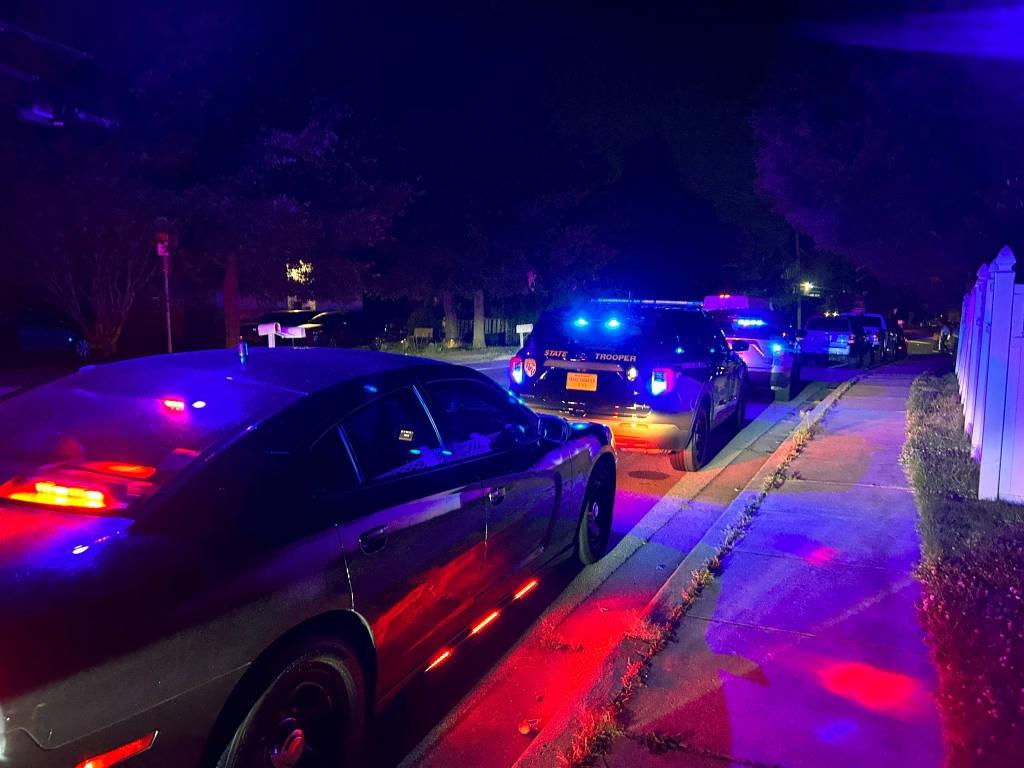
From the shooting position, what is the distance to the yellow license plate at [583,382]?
7867mm

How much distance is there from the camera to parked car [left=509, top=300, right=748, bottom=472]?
7742mm

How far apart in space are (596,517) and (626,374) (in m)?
2.48

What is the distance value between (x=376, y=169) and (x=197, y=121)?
5.43m

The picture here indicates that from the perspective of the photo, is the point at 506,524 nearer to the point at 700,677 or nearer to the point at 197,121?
the point at 700,677

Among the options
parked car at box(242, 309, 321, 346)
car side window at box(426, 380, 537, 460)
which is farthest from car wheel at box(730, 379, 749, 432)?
parked car at box(242, 309, 321, 346)

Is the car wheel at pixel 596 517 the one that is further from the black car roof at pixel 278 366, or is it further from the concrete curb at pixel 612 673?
the black car roof at pixel 278 366

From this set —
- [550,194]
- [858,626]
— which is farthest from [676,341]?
[550,194]

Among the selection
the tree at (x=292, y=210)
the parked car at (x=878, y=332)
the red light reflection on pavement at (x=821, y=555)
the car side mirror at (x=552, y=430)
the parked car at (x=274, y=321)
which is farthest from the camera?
the parked car at (x=878, y=332)

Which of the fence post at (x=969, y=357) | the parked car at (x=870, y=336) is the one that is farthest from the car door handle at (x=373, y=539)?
the parked car at (x=870, y=336)

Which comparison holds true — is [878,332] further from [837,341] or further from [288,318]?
[288,318]

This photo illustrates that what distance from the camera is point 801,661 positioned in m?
3.95

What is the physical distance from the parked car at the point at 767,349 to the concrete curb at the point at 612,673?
30.6 ft

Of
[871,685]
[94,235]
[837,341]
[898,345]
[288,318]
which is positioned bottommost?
[871,685]

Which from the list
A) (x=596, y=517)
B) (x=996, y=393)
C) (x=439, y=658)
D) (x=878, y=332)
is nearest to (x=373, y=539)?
(x=439, y=658)
